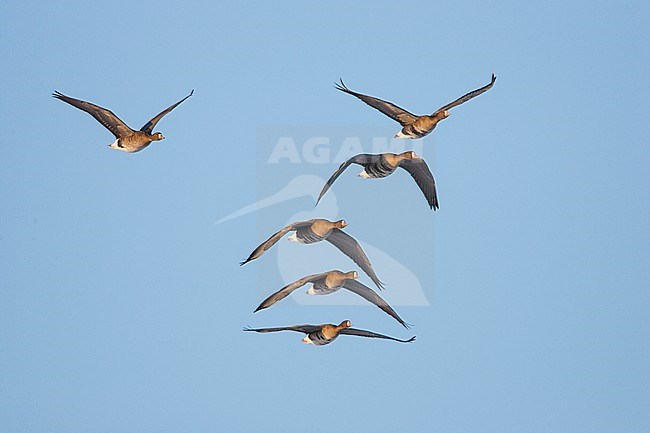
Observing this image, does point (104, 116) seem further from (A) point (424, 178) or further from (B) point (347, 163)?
(A) point (424, 178)

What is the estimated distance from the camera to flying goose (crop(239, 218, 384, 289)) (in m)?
16.0

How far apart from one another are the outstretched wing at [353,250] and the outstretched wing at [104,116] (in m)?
3.00

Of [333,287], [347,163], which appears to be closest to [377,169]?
[347,163]

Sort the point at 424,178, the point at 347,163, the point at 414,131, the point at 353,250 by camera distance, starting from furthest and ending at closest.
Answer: the point at 424,178
the point at 353,250
the point at 347,163
the point at 414,131

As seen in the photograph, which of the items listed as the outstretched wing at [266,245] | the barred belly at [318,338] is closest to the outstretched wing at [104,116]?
the outstretched wing at [266,245]

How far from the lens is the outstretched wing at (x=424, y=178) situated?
17161 millimetres

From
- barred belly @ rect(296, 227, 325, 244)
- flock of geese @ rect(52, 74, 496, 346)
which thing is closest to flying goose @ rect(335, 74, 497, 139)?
flock of geese @ rect(52, 74, 496, 346)

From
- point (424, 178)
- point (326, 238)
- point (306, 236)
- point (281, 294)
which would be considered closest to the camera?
point (281, 294)

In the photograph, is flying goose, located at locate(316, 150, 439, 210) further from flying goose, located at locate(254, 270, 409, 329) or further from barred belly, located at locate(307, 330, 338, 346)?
barred belly, located at locate(307, 330, 338, 346)

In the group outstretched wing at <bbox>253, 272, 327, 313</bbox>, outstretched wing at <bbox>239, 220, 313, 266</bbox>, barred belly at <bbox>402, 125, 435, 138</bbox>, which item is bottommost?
outstretched wing at <bbox>253, 272, 327, 313</bbox>

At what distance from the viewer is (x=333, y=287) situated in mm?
16625

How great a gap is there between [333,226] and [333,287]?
80 cm

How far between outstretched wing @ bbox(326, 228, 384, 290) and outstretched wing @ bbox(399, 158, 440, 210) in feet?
4.07

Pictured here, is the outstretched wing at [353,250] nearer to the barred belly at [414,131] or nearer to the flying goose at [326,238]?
the flying goose at [326,238]
